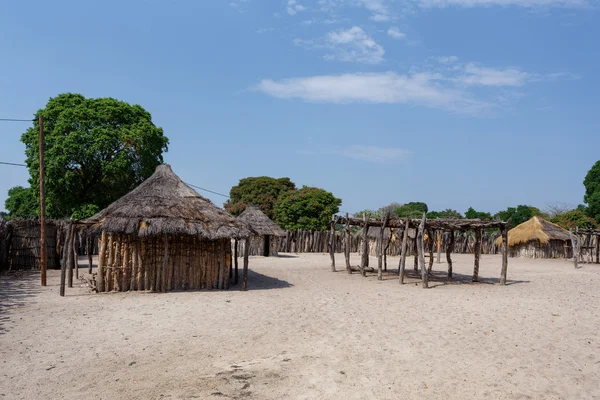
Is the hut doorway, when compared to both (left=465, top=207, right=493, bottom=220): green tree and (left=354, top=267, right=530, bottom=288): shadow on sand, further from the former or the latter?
(left=465, top=207, right=493, bottom=220): green tree

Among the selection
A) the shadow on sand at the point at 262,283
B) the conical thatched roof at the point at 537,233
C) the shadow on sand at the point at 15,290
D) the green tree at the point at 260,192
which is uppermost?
the green tree at the point at 260,192

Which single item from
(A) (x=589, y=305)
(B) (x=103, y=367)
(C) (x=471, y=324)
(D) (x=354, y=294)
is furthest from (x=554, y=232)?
(B) (x=103, y=367)

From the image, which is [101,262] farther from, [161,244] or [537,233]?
[537,233]

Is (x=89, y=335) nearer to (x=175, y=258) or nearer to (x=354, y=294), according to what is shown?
(x=175, y=258)

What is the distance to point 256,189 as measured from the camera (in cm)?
4316

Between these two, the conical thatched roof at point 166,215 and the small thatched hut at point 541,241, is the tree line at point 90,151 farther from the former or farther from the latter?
the small thatched hut at point 541,241

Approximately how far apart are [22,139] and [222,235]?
18.5 meters

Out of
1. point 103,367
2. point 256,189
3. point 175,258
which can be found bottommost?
point 103,367

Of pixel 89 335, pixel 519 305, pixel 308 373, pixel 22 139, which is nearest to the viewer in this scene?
pixel 308 373

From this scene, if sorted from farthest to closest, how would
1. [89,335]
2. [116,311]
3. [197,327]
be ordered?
[116,311], [197,327], [89,335]

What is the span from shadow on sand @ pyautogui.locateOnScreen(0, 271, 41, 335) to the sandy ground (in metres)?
0.07

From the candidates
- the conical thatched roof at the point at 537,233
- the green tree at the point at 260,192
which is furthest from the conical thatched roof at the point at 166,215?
the green tree at the point at 260,192

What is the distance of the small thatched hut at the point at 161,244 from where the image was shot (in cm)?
1232

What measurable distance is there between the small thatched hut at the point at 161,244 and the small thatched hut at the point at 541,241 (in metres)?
24.4
